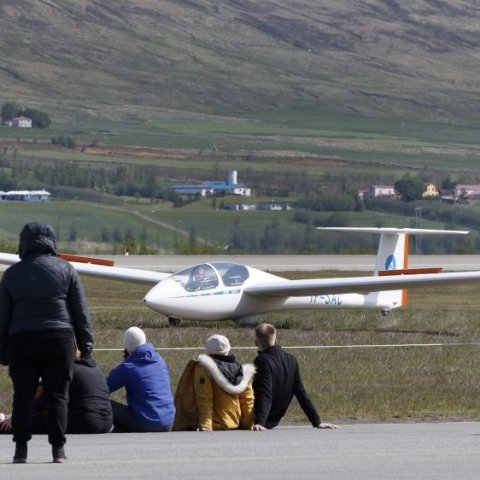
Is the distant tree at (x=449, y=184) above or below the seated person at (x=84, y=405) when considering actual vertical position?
below

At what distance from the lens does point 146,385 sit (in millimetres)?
12180

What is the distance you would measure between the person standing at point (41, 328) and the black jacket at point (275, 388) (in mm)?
2541

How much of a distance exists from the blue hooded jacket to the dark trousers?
1864mm

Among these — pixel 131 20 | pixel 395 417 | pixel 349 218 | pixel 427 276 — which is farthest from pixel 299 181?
pixel 395 417

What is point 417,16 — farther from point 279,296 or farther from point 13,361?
point 13,361

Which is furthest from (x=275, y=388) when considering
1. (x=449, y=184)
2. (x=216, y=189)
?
(x=449, y=184)

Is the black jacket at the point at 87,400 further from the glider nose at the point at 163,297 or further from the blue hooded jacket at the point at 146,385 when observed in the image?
the glider nose at the point at 163,297

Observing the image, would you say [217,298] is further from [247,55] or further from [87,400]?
[247,55]

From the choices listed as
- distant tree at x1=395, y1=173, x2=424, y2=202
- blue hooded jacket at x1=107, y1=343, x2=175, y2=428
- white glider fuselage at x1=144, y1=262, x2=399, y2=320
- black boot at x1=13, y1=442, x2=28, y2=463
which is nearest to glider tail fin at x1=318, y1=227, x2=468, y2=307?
white glider fuselage at x1=144, y1=262, x2=399, y2=320

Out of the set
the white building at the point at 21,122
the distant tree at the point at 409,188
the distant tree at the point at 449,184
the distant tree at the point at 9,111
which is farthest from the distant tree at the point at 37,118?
the distant tree at the point at 409,188

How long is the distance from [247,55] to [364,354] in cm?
15067

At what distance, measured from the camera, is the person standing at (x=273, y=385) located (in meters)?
12.5

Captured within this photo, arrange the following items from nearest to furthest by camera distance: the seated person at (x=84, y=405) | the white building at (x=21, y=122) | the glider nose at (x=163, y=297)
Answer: the seated person at (x=84, y=405) → the glider nose at (x=163, y=297) → the white building at (x=21, y=122)

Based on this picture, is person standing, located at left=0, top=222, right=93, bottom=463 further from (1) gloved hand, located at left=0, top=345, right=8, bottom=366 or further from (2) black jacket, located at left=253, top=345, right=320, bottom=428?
(2) black jacket, located at left=253, top=345, right=320, bottom=428
